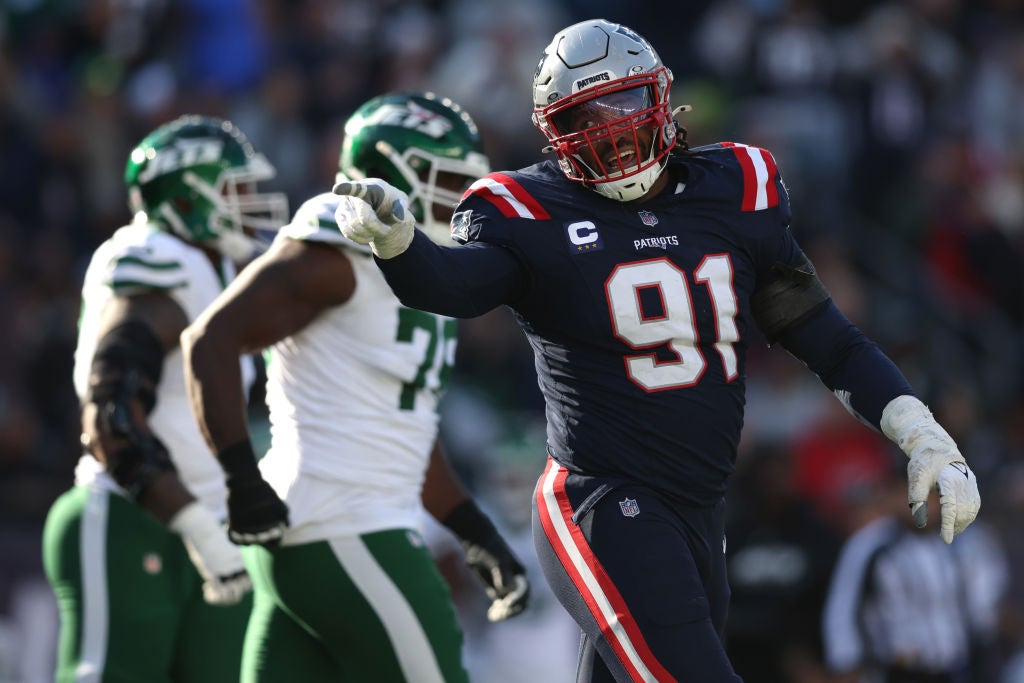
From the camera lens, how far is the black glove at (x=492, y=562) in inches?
175

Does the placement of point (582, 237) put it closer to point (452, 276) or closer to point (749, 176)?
point (452, 276)

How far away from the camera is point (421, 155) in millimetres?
4266

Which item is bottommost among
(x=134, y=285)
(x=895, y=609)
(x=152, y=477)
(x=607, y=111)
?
(x=895, y=609)

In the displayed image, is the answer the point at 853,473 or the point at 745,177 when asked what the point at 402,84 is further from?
the point at 745,177

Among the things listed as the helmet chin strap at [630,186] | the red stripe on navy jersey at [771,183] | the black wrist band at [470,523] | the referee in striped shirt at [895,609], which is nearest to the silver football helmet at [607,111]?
the helmet chin strap at [630,186]

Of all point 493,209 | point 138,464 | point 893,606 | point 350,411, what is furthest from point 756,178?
point 893,606

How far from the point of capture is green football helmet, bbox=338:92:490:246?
4.27m

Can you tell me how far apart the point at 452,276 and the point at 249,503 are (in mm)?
929

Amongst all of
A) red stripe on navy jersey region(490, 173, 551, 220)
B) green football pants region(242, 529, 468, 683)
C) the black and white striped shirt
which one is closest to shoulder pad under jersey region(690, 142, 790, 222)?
red stripe on navy jersey region(490, 173, 551, 220)

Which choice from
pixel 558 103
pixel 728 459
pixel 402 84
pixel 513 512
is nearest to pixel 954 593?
pixel 513 512

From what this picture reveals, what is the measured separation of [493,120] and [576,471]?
6347mm

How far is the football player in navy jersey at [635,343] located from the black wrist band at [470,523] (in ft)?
3.11

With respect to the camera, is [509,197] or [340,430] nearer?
[509,197]

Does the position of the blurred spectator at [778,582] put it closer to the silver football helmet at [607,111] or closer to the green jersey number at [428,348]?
the green jersey number at [428,348]
